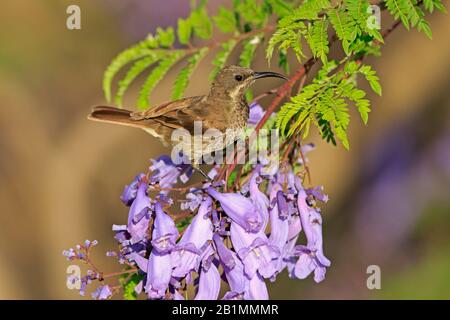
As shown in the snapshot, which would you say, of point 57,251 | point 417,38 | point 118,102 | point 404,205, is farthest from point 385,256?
point 118,102

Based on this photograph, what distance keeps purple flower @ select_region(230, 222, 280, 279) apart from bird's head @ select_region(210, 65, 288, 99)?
135 centimetres

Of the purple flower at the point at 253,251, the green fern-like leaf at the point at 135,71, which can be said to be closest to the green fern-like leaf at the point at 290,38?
the purple flower at the point at 253,251

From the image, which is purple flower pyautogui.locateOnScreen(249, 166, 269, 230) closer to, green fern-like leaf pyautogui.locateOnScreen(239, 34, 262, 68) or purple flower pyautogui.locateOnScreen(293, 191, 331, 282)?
purple flower pyautogui.locateOnScreen(293, 191, 331, 282)

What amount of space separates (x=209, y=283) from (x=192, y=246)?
0.18m

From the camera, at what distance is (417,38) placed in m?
5.64

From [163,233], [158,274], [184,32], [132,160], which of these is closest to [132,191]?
[163,233]

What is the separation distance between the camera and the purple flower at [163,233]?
103 inches

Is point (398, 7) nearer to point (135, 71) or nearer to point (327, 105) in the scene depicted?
A: point (327, 105)

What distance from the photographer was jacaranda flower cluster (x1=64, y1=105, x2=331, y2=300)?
8.66 ft

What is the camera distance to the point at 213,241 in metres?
2.71

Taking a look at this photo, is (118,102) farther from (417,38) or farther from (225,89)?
(417,38)

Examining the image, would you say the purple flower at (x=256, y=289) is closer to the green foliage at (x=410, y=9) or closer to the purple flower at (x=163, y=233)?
the purple flower at (x=163, y=233)

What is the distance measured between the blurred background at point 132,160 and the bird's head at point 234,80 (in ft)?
6.88
